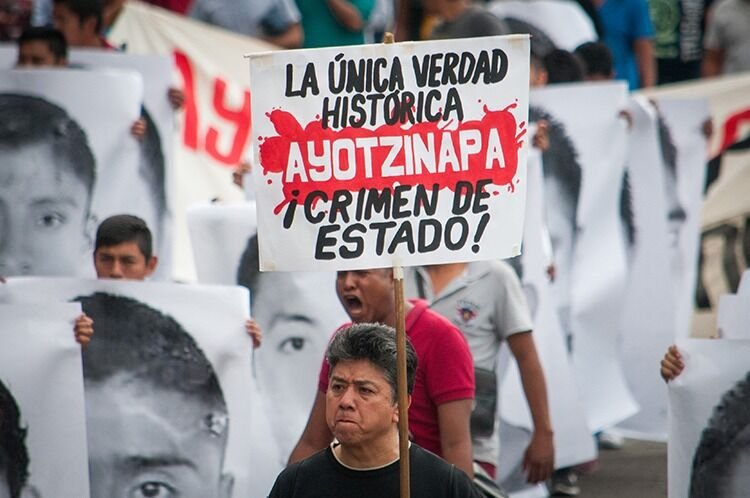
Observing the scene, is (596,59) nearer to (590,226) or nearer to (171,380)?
(590,226)

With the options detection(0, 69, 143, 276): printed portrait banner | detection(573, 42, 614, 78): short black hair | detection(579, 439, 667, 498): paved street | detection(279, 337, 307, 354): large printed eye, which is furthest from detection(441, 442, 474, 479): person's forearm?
detection(573, 42, 614, 78): short black hair

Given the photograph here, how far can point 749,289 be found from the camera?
6.28 meters

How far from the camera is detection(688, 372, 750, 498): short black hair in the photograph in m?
6.10

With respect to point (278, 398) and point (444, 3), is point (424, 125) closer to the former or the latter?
point (278, 398)

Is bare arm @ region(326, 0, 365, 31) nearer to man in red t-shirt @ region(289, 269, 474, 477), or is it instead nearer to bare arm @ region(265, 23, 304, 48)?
bare arm @ region(265, 23, 304, 48)

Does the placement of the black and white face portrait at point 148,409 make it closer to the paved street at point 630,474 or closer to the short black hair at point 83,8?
the paved street at point 630,474

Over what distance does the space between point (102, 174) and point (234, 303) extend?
1940 millimetres

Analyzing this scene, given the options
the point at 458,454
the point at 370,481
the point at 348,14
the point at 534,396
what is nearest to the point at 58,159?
the point at 534,396

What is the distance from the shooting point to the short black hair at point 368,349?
492cm

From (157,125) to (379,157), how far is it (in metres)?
3.88

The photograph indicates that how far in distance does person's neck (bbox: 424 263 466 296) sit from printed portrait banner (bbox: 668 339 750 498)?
3.75 feet

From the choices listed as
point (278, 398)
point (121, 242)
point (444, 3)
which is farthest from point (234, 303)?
point (444, 3)

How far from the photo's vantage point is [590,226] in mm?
9336

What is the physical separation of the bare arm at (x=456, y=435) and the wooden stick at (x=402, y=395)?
2.54 feet
